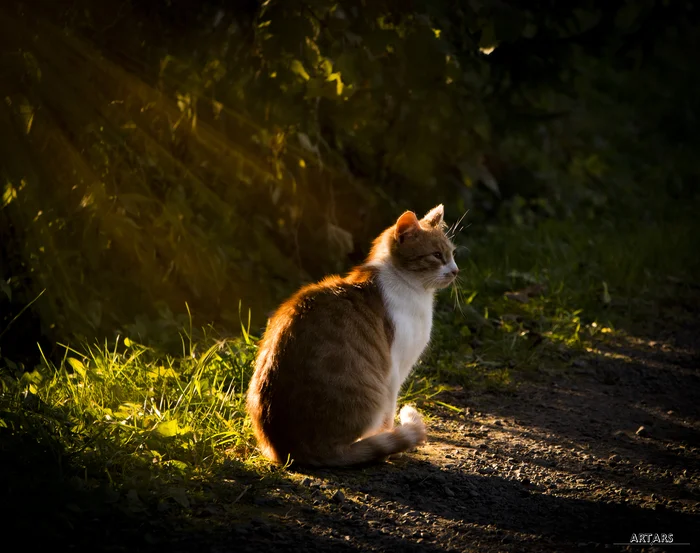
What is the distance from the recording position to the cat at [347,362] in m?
3.23

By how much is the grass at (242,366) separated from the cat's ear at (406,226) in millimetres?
778

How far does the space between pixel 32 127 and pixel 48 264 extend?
697mm

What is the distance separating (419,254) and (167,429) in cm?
142

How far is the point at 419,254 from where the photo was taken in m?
3.83

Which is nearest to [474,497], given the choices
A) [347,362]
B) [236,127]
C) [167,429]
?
[347,362]

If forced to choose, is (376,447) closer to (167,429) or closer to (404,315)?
(404,315)

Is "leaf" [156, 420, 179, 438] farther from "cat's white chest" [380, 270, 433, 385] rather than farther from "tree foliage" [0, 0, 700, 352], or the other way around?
"tree foliage" [0, 0, 700, 352]

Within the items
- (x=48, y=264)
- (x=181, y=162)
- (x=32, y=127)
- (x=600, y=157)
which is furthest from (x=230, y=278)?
(x=600, y=157)

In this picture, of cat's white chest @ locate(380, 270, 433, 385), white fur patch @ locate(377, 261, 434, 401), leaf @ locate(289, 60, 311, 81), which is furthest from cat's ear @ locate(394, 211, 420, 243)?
leaf @ locate(289, 60, 311, 81)

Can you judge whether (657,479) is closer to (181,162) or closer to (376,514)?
(376,514)

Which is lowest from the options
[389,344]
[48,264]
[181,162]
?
[389,344]

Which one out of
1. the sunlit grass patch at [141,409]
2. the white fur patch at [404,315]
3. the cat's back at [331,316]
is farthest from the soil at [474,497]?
the cat's back at [331,316]

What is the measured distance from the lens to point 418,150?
4.95 m

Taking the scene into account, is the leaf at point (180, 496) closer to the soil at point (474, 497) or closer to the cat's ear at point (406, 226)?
the soil at point (474, 497)
